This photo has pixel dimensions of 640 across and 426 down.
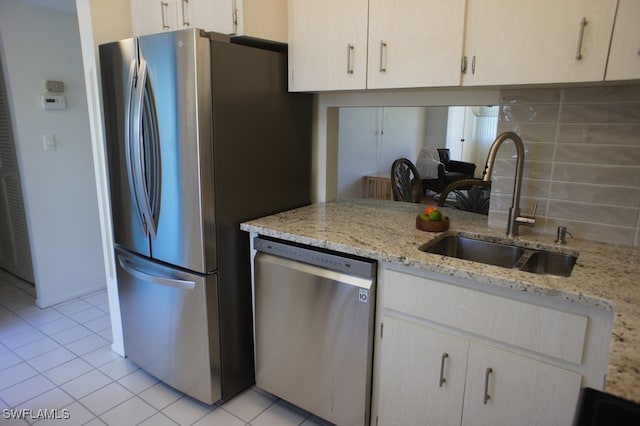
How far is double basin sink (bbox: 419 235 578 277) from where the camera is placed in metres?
1.66

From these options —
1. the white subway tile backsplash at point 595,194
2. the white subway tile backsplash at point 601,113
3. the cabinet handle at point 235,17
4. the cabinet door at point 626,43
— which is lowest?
the white subway tile backsplash at point 595,194

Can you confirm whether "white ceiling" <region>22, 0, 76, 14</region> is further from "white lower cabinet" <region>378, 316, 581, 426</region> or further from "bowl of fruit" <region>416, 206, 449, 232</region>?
"white lower cabinet" <region>378, 316, 581, 426</region>

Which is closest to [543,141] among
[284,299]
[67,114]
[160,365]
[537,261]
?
[537,261]

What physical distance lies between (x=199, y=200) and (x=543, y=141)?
1.52 metres

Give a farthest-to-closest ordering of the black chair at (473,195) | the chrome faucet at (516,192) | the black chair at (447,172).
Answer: the black chair at (447,172), the black chair at (473,195), the chrome faucet at (516,192)

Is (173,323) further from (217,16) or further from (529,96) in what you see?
(529,96)

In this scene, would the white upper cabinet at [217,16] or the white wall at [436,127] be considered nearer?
the white upper cabinet at [217,16]

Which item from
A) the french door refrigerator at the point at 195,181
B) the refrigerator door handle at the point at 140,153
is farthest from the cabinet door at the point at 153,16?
the refrigerator door handle at the point at 140,153

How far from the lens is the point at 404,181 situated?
321cm

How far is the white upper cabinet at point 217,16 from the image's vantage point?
6.06 feet

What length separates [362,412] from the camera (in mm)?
1736

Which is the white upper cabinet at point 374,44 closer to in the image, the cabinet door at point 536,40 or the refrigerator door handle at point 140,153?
the cabinet door at point 536,40

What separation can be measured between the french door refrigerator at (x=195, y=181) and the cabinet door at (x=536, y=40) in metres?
0.96

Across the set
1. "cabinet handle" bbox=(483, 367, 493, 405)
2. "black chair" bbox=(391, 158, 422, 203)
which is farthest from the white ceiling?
"cabinet handle" bbox=(483, 367, 493, 405)
